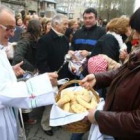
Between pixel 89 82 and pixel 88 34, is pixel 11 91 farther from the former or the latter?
pixel 88 34

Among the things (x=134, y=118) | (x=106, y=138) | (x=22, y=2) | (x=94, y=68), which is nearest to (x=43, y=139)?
(x=94, y=68)

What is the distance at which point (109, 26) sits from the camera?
4.01 m

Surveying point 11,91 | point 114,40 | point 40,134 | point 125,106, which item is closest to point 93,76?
point 125,106

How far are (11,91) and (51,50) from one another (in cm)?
229

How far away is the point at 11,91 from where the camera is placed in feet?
6.10

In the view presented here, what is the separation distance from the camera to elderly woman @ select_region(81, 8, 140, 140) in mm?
1595

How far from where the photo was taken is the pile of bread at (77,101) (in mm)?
2086

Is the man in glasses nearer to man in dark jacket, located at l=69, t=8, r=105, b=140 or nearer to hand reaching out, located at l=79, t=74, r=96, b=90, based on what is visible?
hand reaching out, located at l=79, t=74, r=96, b=90

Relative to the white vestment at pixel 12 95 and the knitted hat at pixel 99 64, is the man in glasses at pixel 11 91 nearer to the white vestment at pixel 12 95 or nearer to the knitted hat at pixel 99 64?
the white vestment at pixel 12 95

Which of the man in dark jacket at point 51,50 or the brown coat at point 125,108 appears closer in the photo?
the brown coat at point 125,108

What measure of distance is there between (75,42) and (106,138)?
9.78ft

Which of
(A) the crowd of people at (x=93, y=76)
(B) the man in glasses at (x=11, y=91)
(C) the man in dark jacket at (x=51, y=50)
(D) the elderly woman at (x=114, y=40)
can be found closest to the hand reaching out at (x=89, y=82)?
(A) the crowd of people at (x=93, y=76)

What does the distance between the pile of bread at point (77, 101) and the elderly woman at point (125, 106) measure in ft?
0.89

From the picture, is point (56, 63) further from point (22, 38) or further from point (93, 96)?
point (93, 96)
